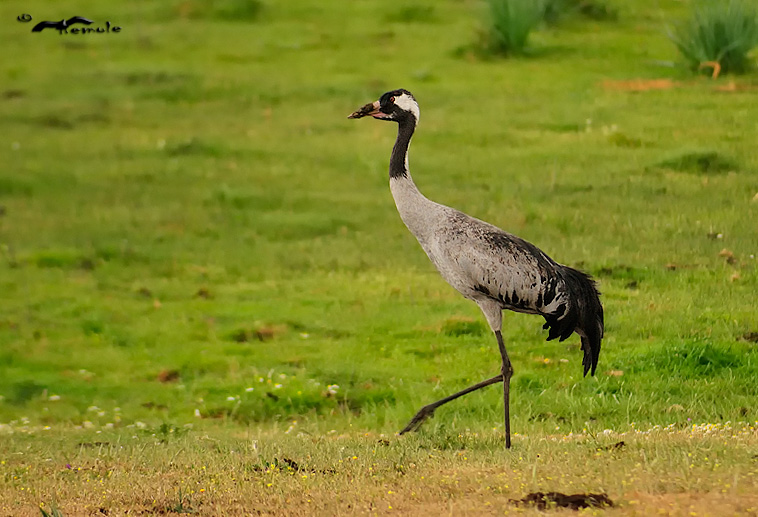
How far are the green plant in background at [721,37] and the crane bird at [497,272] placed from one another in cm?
1283

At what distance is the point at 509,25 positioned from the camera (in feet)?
81.7

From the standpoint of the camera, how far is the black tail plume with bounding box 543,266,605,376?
29.7 feet

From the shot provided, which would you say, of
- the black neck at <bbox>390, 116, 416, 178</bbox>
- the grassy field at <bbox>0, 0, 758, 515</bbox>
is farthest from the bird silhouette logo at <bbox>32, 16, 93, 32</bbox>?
the black neck at <bbox>390, 116, 416, 178</bbox>

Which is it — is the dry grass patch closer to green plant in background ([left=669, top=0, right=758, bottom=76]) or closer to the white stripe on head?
the white stripe on head

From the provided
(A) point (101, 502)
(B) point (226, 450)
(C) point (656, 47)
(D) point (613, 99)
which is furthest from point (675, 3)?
(A) point (101, 502)

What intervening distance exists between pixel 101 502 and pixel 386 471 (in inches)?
70.6

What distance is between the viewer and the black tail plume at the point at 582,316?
906cm

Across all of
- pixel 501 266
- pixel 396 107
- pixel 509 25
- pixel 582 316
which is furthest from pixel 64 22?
pixel 582 316

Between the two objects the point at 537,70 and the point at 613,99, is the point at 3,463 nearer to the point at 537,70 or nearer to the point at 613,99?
the point at 613,99

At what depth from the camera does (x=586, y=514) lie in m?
6.43

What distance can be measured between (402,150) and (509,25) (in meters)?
16.3

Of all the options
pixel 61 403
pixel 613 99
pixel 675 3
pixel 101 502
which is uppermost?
pixel 675 3

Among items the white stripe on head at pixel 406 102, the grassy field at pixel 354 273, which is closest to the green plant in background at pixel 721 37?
the grassy field at pixel 354 273

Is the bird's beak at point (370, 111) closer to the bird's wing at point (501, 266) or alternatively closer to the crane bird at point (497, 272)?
the crane bird at point (497, 272)
